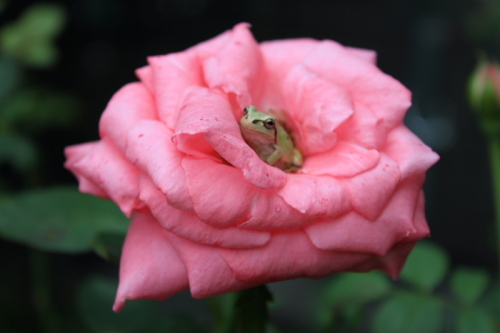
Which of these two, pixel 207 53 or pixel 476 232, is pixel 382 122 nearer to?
pixel 207 53

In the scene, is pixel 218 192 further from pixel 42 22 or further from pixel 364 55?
pixel 42 22

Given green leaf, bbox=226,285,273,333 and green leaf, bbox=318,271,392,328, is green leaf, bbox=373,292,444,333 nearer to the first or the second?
green leaf, bbox=318,271,392,328

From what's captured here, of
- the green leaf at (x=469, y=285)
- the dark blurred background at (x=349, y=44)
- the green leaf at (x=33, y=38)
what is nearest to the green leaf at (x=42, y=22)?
the green leaf at (x=33, y=38)

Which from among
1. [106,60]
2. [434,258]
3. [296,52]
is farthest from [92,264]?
[296,52]

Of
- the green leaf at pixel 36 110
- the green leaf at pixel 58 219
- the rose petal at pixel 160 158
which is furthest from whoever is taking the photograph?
the green leaf at pixel 36 110

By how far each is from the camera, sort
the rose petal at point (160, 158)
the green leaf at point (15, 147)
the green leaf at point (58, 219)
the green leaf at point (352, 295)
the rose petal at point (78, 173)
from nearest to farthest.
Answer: the rose petal at point (160, 158)
the rose petal at point (78, 173)
the green leaf at point (58, 219)
the green leaf at point (352, 295)
the green leaf at point (15, 147)

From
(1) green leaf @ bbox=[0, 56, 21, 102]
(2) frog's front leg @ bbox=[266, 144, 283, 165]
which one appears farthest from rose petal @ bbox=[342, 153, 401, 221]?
(1) green leaf @ bbox=[0, 56, 21, 102]

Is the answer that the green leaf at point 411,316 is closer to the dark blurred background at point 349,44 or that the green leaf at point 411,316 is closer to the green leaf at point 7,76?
the green leaf at point 7,76
